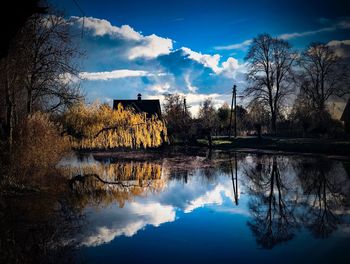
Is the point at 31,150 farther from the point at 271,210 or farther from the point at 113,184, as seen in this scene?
the point at 271,210

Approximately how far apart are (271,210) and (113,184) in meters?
8.58

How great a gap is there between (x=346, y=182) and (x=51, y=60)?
1664 cm

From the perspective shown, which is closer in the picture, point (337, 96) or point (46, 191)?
point (46, 191)

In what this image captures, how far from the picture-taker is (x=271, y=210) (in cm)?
1085

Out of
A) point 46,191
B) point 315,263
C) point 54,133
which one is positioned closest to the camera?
point 315,263

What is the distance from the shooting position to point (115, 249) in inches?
299

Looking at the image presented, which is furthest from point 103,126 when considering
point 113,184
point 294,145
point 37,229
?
point 294,145

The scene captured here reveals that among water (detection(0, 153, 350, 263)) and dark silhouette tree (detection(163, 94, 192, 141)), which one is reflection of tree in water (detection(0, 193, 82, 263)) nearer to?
water (detection(0, 153, 350, 263))

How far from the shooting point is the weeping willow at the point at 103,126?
23.3m
